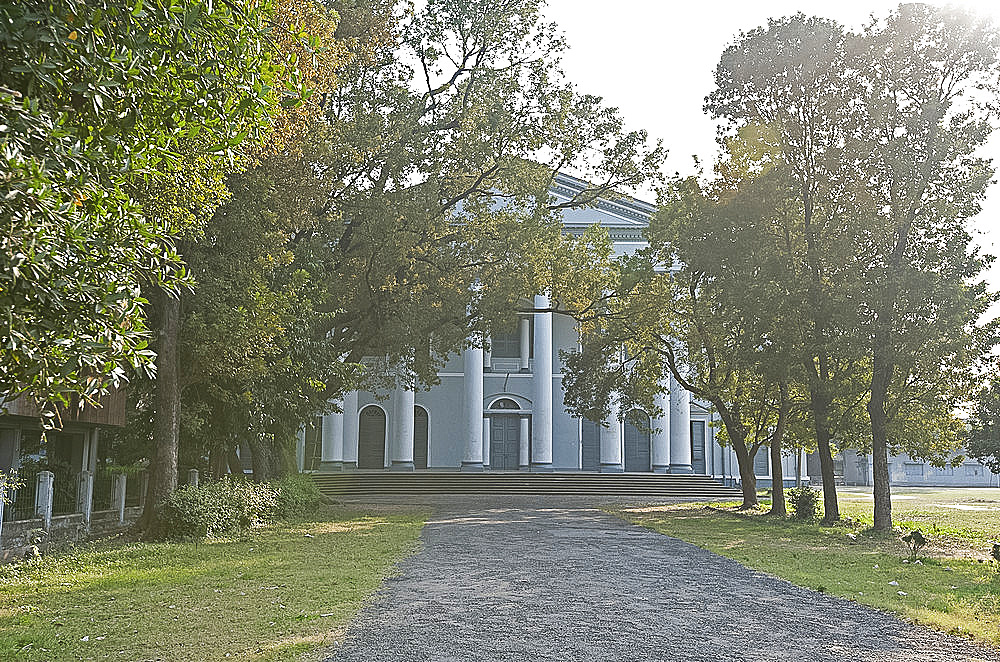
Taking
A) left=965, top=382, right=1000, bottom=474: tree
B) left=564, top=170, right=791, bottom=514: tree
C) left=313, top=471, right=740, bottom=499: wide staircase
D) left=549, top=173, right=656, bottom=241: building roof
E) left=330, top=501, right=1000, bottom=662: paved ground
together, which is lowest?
left=330, top=501, right=1000, bottom=662: paved ground

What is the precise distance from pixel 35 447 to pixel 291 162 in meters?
8.49

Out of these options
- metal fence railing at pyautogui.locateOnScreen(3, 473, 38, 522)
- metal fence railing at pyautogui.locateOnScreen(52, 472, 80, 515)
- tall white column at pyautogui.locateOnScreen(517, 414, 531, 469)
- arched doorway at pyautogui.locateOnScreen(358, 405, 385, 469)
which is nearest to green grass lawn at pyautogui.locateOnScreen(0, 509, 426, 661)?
metal fence railing at pyautogui.locateOnScreen(3, 473, 38, 522)

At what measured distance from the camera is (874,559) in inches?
575

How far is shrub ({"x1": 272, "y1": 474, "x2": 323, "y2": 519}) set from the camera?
20.2m

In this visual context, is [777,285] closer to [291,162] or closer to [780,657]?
[291,162]

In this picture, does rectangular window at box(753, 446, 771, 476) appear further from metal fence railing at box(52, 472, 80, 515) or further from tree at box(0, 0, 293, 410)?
tree at box(0, 0, 293, 410)

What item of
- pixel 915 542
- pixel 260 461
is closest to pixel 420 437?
pixel 260 461

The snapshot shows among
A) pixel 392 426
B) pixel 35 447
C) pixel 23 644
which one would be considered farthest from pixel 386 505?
pixel 23 644

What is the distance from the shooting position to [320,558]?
13.2m

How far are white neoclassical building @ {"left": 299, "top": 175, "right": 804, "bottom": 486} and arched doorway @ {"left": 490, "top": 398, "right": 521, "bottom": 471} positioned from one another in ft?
0.14

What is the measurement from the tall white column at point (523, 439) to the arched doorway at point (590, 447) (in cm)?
263

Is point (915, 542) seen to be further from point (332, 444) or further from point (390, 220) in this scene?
point (332, 444)

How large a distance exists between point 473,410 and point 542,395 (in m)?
3.06

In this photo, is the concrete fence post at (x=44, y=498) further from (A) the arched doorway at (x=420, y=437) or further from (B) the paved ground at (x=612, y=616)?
(A) the arched doorway at (x=420, y=437)
